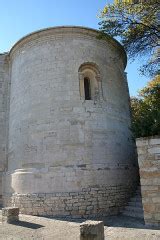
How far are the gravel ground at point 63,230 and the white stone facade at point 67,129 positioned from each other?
3.07 feet

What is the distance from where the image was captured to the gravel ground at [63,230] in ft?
19.0

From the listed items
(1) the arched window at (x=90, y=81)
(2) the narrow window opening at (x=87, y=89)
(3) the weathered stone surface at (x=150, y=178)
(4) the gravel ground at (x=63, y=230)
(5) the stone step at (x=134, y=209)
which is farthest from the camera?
(2) the narrow window opening at (x=87, y=89)

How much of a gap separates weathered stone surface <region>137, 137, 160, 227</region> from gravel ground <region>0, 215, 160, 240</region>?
440 millimetres

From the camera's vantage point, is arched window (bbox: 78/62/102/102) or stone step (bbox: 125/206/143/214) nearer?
stone step (bbox: 125/206/143/214)

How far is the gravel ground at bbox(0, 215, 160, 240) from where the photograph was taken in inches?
228

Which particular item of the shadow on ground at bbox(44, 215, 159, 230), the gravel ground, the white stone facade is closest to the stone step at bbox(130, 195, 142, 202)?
the white stone facade

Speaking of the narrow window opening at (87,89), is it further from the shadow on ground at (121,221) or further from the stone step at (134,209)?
the shadow on ground at (121,221)

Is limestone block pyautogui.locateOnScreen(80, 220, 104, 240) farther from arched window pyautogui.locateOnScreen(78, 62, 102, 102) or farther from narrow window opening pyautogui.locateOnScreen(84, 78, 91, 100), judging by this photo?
narrow window opening pyautogui.locateOnScreen(84, 78, 91, 100)

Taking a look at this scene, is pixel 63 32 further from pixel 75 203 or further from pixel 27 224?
pixel 27 224

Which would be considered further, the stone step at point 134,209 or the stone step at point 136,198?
the stone step at point 136,198

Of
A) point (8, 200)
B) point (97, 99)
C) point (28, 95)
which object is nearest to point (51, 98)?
point (28, 95)

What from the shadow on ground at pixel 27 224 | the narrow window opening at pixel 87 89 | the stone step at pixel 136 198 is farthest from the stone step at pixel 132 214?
the narrow window opening at pixel 87 89

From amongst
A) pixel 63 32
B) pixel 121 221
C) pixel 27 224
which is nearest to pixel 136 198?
pixel 121 221

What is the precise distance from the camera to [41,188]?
8719mm
